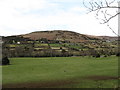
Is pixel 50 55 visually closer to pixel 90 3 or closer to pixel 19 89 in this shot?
pixel 19 89

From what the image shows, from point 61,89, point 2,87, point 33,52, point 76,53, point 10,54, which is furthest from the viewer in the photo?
point 76,53

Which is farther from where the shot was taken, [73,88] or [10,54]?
[10,54]

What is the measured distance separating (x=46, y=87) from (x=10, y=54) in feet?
246

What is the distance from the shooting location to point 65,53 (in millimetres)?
108438

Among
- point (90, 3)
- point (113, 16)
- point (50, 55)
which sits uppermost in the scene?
point (90, 3)

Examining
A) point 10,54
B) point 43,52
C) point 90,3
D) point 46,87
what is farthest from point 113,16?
point 43,52

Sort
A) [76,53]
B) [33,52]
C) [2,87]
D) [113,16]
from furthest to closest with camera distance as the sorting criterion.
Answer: [76,53]
[33,52]
[2,87]
[113,16]

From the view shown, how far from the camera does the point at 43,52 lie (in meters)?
106

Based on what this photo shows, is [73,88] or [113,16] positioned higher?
[113,16]

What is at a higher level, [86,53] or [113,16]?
[113,16]

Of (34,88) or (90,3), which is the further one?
(34,88)

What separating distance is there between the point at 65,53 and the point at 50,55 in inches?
316

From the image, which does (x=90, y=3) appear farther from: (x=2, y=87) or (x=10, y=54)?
(x=10, y=54)

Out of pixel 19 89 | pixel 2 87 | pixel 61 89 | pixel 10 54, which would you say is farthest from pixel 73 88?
pixel 10 54
